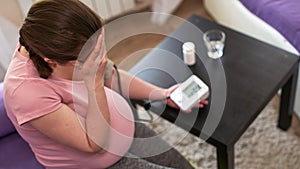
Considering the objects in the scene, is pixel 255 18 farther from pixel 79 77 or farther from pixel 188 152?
pixel 79 77

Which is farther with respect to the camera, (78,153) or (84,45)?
(78,153)

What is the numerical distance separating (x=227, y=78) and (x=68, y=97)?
60 centimetres

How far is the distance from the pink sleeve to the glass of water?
68 cm

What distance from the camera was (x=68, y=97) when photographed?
Answer: 111 centimetres

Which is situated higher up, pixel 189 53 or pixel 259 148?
pixel 189 53

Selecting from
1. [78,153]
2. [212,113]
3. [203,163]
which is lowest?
[203,163]

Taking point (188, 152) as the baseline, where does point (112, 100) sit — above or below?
above

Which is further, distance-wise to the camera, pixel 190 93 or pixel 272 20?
pixel 272 20

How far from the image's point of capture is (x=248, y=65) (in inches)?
59.0

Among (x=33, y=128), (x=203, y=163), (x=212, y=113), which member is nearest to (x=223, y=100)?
(x=212, y=113)

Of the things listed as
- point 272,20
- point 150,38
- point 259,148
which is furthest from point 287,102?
point 150,38

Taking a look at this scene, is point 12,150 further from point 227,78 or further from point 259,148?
point 259,148

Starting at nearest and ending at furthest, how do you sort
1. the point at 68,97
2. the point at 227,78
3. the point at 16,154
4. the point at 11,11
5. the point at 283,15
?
the point at 68,97, the point at 16,154, the point at 227,78, the point at 283,15, the point at 11,11

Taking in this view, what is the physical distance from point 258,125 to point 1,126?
1021 mm
